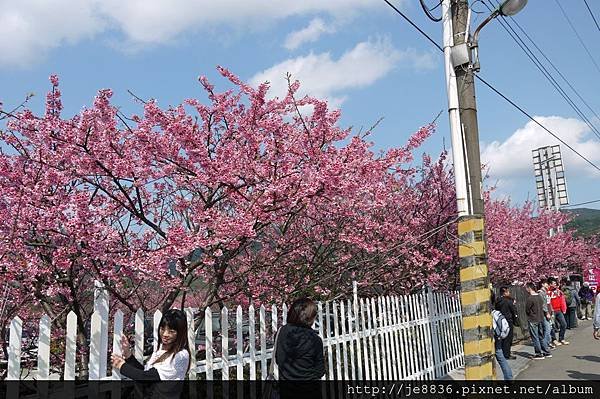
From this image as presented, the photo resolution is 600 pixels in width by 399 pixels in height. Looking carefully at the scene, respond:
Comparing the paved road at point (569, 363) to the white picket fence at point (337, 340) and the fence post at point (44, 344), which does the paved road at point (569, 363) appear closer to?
the white picket fence at point (337, 340)

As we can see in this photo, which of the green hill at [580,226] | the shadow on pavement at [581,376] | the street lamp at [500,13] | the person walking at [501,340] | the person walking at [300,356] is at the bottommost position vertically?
the shadow on pavement at [581,376]

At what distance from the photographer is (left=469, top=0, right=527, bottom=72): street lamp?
6.12m

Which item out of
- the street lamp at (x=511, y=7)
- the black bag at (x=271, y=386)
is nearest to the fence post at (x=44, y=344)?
the black bag at (x=271, y=386)

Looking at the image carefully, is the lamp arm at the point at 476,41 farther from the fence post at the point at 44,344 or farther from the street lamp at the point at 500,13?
the fence post at the point at 44,344

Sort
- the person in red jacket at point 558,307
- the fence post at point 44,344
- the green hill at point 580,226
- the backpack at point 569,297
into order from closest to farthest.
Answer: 1. the fence post at point 44,344
2. the person in red jacket at point 558,307
3. the backpack at point 569,297
4. the green hill at point 580,226

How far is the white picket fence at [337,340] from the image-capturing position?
2924 millimetres

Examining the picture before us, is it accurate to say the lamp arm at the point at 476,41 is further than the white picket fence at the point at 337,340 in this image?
Yes

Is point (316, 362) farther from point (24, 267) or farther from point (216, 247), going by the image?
point (24, 267)

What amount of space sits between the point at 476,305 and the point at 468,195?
1.27 meters

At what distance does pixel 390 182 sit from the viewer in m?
9.89

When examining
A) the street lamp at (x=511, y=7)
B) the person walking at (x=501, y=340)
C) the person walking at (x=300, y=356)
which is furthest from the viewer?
the person walking at (x=501, y=340)

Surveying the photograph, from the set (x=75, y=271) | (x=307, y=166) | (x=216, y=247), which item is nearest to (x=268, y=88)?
(x=307, y=166)

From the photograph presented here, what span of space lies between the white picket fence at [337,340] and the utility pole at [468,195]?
1.23 metres

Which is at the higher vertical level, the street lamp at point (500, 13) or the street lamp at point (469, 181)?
the street lamp at point (500, 13)
